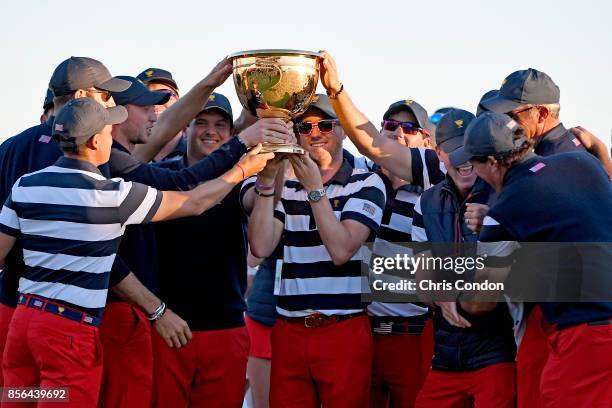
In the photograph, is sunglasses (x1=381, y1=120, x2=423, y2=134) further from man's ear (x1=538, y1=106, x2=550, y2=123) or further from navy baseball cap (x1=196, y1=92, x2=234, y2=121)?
man's ear (x1=538, y1=106, x2=550, y2=123)

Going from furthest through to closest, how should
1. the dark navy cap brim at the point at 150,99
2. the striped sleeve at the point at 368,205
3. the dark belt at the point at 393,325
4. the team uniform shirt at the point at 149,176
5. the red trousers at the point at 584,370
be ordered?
1. the dark belt at the point at 393,325
2. the dark navy cap brim at the point at 150,99
3. the striped sleeve at the point at 368,205
4. the team uniform shirt at the point at 149,176
5. the red trousers at the point at 584,370

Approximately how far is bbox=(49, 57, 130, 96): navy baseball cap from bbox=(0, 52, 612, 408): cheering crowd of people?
0.04 feet

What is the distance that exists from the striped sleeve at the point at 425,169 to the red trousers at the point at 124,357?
190 cm

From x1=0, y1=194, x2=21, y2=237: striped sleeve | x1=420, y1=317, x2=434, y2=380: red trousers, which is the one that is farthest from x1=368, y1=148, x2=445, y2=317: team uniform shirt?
x1=0, y1=194, x2=21, y2=237: striped sleeve

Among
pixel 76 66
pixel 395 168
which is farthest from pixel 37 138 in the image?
pixel 395 168

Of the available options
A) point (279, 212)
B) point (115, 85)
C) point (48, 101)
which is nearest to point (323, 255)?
point (279, 212)

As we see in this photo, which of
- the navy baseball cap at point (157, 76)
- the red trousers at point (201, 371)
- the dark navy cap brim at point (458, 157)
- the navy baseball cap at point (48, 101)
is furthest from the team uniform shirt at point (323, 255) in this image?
the navy baseball cap at point (157, 76)

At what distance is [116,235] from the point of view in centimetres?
461

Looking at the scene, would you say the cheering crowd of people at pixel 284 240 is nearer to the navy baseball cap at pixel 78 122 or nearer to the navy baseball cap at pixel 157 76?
the navy baseball cap at pixel 78 122

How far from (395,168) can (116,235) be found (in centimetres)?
190

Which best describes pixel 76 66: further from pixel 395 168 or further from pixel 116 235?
pixel 395 168

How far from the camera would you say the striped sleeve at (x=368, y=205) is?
547 centimetres

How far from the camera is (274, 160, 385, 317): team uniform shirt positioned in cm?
542

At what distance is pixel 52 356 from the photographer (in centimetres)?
447
